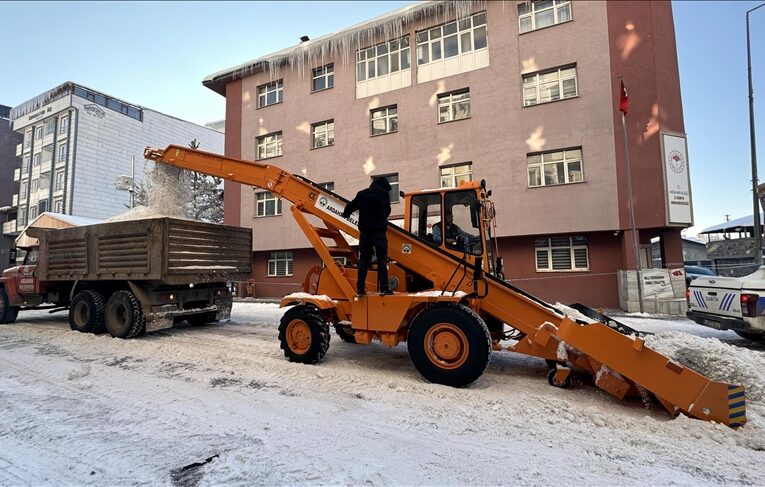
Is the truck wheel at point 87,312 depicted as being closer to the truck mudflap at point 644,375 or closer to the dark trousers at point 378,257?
the dark trousers at point 378,257

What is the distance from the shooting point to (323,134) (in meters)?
19.8

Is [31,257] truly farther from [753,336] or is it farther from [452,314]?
[753,336]

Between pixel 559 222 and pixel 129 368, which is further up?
pixel 559 222

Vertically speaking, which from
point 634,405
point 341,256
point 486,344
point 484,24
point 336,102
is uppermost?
point 484,24

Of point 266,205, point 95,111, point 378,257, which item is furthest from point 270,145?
point 95,111

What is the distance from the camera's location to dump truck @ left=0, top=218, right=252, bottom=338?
7.84 meters

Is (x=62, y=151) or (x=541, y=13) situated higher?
(x=62, y=151)

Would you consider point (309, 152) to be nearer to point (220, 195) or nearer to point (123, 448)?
point (220, 195)

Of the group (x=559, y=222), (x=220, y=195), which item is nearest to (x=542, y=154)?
(x=559, y=222)

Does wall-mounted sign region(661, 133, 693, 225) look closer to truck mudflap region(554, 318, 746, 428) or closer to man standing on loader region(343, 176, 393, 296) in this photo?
truck mudflap region(554, 318, 746, 428)

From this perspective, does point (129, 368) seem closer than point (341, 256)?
Yes

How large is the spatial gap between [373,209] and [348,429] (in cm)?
297

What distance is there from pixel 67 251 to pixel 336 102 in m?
13.6

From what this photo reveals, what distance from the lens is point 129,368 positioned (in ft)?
19.1
